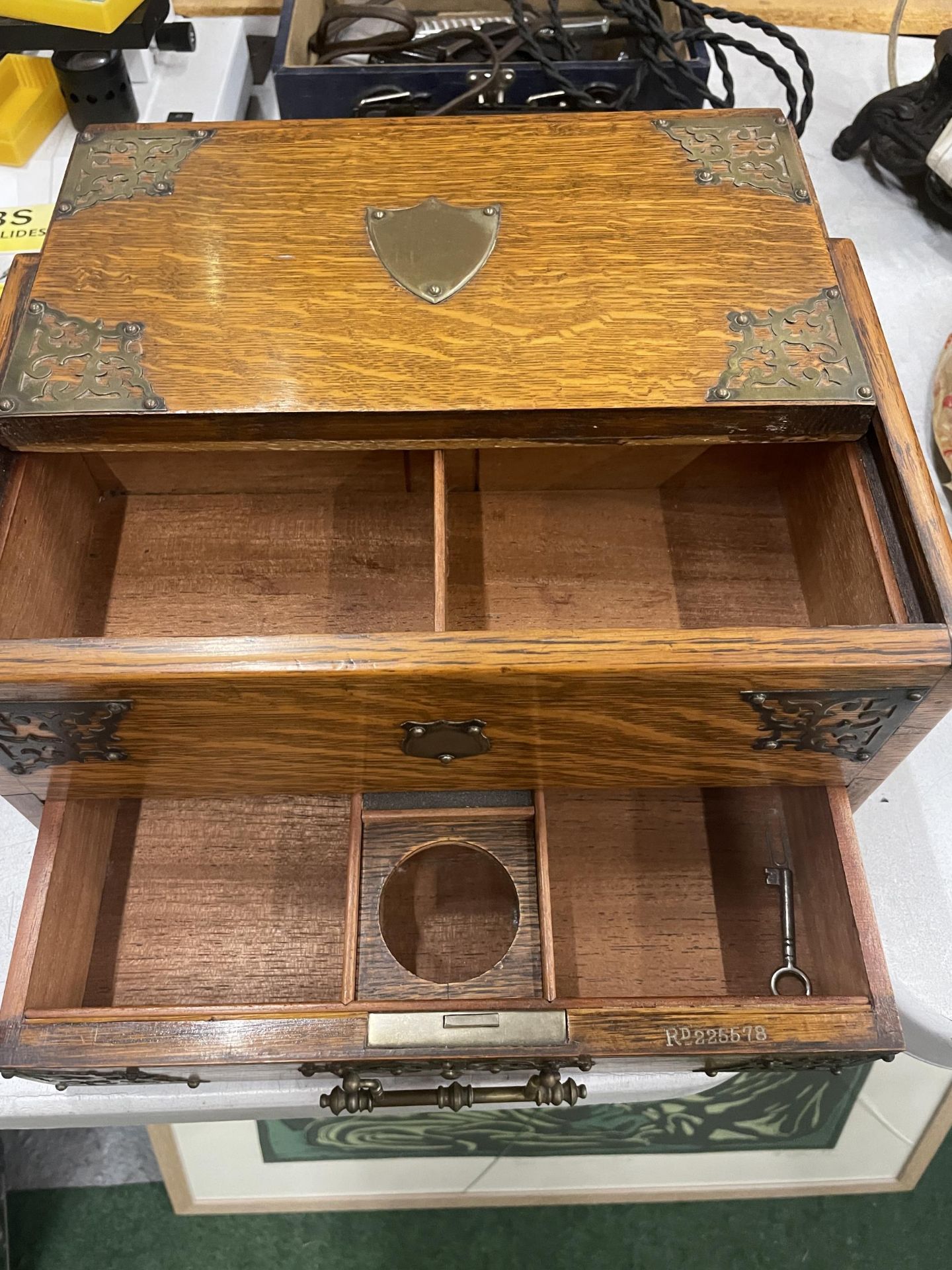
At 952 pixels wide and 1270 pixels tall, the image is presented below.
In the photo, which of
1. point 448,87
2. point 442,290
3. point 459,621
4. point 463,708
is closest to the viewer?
point 463,708

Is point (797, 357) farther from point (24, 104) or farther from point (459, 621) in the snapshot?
point (24, 104)

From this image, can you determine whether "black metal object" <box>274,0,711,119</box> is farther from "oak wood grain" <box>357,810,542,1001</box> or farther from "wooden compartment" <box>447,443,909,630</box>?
"oak wood grain" <box>357,810,542,1001</box>

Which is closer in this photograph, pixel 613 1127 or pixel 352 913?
Result: pixel 352 913

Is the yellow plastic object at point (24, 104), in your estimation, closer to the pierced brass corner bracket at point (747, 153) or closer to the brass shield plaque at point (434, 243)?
the brass shield plaque at point (434, 243)

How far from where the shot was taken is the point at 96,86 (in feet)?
4.12

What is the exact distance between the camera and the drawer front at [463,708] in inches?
27.8

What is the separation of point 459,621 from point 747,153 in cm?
54

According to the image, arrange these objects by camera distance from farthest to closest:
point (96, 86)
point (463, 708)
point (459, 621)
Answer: point (96, 86) → point (459, 621) → point (463, 708)

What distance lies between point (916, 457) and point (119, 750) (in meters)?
0.70

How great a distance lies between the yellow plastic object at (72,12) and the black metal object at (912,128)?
967 mm

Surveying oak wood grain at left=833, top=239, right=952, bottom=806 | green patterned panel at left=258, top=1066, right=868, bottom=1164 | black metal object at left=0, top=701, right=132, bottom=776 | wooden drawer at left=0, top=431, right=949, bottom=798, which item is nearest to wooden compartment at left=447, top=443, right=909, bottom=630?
wooden drawer at left=0, top=431, right=949, bottom=798

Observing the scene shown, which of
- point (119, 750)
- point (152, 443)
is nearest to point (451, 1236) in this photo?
point (119, 750)

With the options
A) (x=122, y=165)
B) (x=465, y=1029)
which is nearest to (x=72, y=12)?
(x=122, y=165)

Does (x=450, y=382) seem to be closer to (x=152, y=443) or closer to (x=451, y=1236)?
(x=152, y=443)
